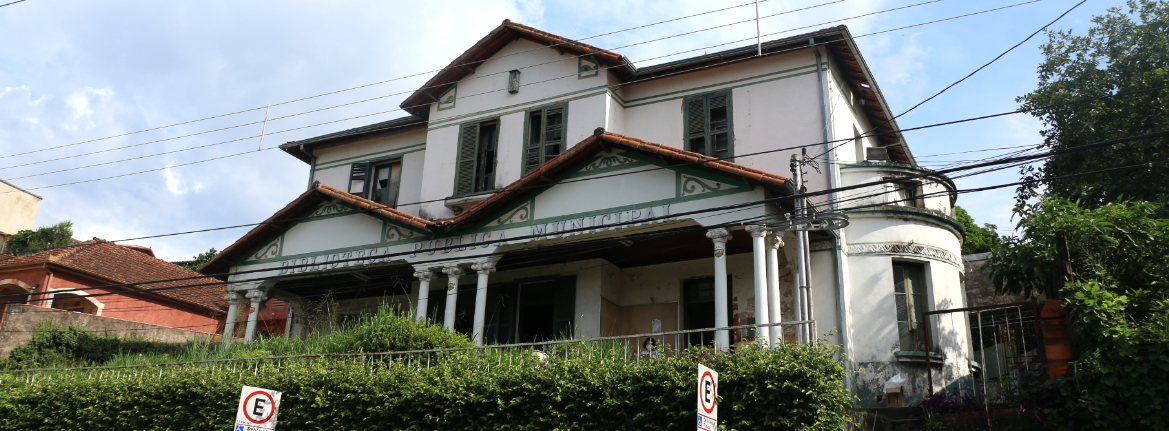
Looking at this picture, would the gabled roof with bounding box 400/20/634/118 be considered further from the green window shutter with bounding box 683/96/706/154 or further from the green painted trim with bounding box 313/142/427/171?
the green window shutter with bounding box 683/96/706/154

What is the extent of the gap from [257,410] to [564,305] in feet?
27.5

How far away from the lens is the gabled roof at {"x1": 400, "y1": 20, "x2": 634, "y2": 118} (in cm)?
1844

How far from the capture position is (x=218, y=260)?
1922cm

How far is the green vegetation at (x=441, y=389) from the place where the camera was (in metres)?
10.5

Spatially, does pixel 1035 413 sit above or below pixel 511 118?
below

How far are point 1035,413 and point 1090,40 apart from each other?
14933 mm

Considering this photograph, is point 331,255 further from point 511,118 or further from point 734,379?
point 734,379

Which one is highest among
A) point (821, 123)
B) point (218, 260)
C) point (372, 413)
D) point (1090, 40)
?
point (1090, 40)

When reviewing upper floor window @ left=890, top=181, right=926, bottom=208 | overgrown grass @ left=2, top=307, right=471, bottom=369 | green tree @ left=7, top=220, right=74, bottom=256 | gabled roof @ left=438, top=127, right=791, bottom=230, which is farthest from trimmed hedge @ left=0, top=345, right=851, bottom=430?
green tree @ left=7, top=220, right=74, bottom=256

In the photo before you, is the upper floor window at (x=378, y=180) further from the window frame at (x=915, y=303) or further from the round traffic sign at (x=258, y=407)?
the window frame at (x=915, y=303)

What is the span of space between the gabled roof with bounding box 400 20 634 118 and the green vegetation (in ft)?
23.3

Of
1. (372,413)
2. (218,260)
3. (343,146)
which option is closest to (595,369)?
(372,413)

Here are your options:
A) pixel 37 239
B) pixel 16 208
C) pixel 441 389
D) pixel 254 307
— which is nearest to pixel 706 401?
pixel 441 389

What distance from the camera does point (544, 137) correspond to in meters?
18.8
